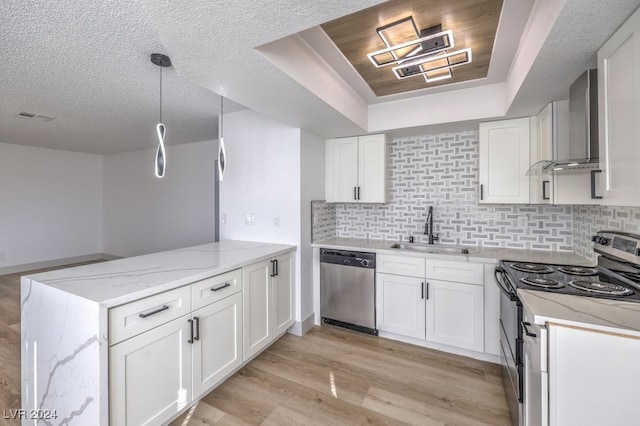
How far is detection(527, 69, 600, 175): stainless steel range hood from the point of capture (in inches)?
61.6

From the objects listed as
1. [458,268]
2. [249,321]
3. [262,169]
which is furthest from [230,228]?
[458,268]

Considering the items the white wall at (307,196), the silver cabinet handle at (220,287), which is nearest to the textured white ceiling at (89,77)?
the white wall at (307,196)

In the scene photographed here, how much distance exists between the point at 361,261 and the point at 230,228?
156cm

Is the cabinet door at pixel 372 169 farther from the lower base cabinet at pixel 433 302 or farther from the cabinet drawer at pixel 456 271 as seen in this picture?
the cabinet drawer at pixel 456 271

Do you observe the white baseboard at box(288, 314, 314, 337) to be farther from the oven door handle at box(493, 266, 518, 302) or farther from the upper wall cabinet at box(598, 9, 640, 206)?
the upper wall cabinet at box(598, 9, 640, 206)

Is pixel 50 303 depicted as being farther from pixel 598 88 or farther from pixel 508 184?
pixel 508 184

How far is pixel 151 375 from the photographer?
1572 millimetres

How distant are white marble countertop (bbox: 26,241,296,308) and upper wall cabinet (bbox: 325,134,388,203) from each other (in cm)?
119

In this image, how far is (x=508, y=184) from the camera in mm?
2617

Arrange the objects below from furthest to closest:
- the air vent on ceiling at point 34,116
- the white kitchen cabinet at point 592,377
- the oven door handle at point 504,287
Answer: the air vent on ceiling at point 34,116, the oven door handle at point 504,287, the white kitchen cabinet at point 592,377

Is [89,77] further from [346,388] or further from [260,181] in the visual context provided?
[346,388]

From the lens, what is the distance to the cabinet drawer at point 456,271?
2.47 m

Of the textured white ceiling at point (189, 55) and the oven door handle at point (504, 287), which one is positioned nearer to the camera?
the textured white ceiling at point (189, 55)

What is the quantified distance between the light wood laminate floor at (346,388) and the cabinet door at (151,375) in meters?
0.30
